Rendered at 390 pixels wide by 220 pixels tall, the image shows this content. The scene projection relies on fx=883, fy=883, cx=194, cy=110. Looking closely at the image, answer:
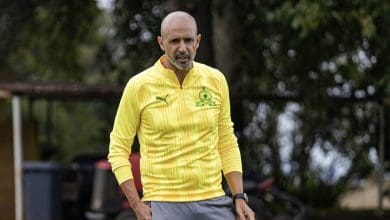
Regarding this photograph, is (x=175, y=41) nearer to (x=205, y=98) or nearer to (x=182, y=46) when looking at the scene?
(x=182, y=46)

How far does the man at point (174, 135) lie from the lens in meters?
4.08

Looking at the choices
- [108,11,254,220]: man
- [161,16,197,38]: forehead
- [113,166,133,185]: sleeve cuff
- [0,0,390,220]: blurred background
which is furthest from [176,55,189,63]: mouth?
[0,0,390,220]: blurred background

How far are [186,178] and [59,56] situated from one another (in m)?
11.3

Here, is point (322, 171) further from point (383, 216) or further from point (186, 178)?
point (186, 178)

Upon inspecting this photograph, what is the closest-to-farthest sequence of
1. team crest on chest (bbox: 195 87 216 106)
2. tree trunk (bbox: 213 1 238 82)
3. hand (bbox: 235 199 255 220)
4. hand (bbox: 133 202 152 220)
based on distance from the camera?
hand (bbox: 133 202 152 220), team crest on chest (bbox: 195 87 216 106), hand (bbox: 235 199 255 220), tree trunk (bbox: 213 1 238 82)

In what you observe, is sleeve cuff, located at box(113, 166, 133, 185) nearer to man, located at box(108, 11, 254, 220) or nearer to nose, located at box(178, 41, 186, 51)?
man, located at box(108, 11, 254, 220)

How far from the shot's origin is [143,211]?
13.3ft

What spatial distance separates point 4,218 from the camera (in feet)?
42.8

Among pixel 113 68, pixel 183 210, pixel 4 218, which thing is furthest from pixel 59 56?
pixel 183 210

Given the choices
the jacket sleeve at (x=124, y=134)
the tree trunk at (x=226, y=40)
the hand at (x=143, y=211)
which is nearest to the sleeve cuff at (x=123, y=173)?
the jacket sleeve at (x=124, y=134)

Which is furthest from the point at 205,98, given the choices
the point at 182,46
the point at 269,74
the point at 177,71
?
the point at 269,74

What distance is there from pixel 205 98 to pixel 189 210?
1.74ft

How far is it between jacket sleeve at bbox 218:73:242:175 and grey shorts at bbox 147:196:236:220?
0.20 metres

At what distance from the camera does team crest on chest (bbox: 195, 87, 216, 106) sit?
415cm
